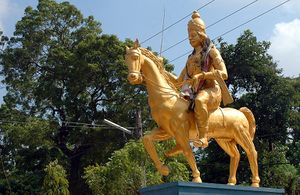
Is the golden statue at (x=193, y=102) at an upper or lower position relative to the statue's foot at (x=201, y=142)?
upper

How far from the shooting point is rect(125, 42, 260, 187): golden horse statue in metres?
8.46

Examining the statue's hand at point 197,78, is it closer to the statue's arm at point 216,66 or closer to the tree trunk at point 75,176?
the statue's arm at point 216,66

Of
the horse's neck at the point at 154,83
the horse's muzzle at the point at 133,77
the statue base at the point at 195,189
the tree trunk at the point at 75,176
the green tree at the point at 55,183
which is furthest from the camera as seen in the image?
the tree trunk at the point at 75,176

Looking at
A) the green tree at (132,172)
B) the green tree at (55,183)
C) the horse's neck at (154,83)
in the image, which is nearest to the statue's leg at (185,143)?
the horse's neck at (154,83)

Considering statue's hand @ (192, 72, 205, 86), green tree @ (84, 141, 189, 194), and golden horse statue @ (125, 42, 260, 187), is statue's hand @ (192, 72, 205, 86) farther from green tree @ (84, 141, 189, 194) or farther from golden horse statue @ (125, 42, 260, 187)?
green tree @ (84, 141, 189, 194)

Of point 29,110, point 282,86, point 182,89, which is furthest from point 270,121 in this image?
point 182,89

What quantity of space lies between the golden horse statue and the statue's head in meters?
0.64

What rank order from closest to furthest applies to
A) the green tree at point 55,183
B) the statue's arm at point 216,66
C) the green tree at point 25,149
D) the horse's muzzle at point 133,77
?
the horse's muzzle at point 133,77, the statue's arm at point 216,66, the green tree at point 55,183, the green tree at point 25,149

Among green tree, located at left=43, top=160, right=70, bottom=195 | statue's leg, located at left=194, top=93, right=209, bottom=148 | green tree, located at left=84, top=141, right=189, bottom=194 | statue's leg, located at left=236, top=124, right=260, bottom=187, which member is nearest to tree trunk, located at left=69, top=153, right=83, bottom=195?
green tree, located at left=43, top=160, right=70, bottom=195

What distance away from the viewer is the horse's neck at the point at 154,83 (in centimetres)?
859

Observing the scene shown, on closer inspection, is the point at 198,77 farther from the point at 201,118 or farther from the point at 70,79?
the point at 70,79

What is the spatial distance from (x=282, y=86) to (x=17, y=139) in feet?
42.9

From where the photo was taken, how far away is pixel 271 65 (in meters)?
29.6

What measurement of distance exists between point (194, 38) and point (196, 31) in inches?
4.5
